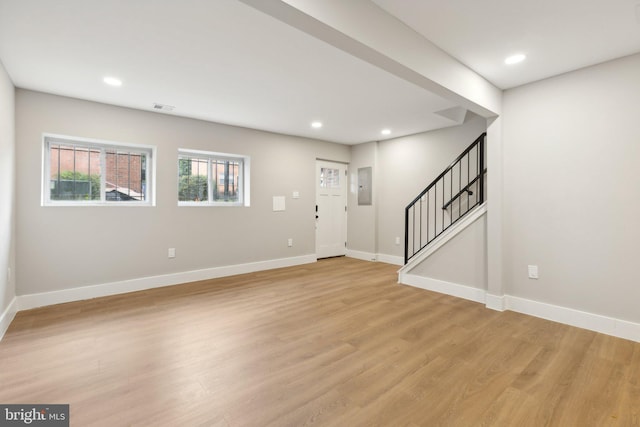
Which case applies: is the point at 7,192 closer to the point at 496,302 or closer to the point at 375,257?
the point at 496,302

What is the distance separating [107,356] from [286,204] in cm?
374

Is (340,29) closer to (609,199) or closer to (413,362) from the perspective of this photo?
(413,362)

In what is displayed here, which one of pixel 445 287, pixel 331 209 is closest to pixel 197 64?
pixel 445 287

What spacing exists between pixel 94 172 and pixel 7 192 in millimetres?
1087

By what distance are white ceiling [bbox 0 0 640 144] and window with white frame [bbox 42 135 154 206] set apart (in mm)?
665

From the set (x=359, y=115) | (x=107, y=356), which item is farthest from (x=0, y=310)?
(x=359, y=115)

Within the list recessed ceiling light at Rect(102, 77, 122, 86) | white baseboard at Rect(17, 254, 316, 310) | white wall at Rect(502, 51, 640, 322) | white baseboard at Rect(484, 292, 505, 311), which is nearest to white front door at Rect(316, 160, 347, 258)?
white baseboard at Rect(17, 254, 316, 310)

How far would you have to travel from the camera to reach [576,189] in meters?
2.95

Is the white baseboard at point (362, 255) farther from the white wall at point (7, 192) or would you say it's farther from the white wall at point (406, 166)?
the white wall at point (7, 192)

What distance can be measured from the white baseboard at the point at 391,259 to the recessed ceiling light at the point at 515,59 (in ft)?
12.3

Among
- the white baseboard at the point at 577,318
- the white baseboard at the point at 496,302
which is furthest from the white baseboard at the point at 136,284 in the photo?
the white baseboard at the point at 577,318

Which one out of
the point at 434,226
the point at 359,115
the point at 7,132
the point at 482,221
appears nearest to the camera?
the point at 7,132

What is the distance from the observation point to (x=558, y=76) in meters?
3.04

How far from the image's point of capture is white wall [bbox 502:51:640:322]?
268 cm
